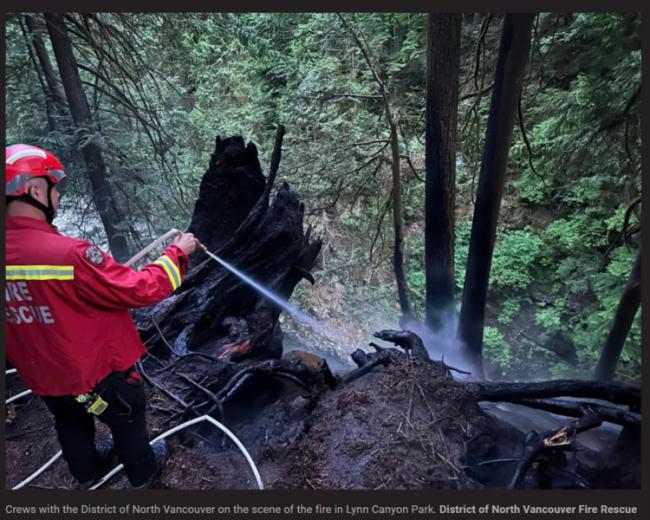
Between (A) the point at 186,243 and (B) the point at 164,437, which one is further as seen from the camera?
(B) the point at 164,437

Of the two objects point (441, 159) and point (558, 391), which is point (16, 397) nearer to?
point (558, 391)

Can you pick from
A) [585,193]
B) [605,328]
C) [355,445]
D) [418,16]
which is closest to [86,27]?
[418,16]

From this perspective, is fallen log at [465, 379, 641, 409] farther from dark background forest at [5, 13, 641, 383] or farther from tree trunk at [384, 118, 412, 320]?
tree trunk at [384, 118, 412, 320]

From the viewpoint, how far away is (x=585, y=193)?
4.01m

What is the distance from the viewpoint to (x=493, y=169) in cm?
404

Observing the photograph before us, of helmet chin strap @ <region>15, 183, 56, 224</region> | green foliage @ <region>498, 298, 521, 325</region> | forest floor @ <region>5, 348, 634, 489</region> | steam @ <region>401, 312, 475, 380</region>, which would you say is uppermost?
helmet chin strap @ <region>15, 183, 56, 224</region>

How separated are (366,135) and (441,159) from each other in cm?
276

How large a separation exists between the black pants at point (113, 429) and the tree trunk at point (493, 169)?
146 inches

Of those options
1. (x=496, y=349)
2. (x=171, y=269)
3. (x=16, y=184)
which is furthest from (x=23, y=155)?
(x=496, y=349)

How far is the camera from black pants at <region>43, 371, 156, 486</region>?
1979 millimetres

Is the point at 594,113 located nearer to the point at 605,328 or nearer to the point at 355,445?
the point at 605,328

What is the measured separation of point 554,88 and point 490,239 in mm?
1770

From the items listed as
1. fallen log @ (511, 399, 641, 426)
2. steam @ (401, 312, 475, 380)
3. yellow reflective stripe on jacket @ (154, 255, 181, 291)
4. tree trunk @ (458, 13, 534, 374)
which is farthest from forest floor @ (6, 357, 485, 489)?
steam @ (401, 312, 475, 380)

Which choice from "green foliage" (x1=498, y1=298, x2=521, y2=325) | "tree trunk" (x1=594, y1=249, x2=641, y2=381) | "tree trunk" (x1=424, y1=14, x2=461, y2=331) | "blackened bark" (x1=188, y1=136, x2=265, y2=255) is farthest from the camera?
"green foliage" (x1=498, y1=298, x2=521, y2=325)
